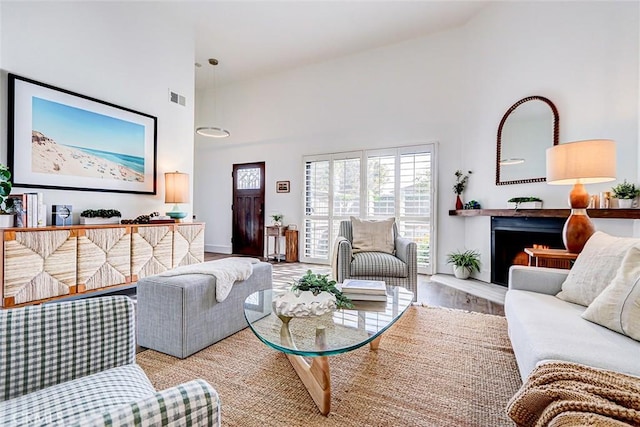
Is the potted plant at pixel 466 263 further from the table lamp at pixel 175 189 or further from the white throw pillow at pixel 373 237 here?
the table lamp at pixel 175 189

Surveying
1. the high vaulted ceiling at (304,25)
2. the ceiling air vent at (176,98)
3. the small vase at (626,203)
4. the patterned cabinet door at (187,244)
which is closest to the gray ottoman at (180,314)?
the patterned cabinet door at (187,244)

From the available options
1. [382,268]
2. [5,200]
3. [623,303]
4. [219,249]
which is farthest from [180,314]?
[219,249]

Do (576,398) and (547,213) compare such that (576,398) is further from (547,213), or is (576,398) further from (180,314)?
(547,213)

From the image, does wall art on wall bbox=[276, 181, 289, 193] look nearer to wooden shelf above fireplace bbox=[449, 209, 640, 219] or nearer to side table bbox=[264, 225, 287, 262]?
side table bbox=[264, 225, 287, 262]

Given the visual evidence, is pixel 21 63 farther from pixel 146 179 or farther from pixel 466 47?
pixel 466 47

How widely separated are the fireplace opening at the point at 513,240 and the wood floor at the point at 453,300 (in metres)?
0.78

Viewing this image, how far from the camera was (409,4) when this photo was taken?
13.3 feet

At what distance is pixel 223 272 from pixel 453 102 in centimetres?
426

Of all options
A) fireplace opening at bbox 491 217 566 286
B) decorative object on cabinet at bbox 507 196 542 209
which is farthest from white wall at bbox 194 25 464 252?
decorative object on cabinet at bbox 507 196 542 209

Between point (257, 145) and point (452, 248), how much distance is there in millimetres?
4240

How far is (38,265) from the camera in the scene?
8.14 feet

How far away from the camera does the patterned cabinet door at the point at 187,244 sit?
3742mm

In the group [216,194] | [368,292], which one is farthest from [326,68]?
[368,292]

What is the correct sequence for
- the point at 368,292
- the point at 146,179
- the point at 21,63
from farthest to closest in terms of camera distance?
the point at 146,179, the point at 21,63, the point at 368,292
